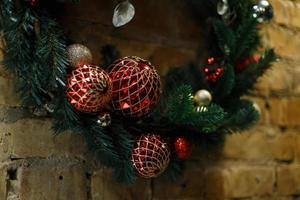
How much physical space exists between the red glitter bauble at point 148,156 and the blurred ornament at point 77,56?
6.5 inches

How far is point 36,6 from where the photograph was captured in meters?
0.80

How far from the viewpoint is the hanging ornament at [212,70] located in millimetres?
1051

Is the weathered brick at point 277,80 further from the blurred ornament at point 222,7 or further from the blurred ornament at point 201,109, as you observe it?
the blurred ornament at point 201,109

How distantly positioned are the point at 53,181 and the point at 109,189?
0.39 feet

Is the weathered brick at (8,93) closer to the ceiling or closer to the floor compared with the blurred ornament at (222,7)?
closer to the floor

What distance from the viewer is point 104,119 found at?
80 centimetres

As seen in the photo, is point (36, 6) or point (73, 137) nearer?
point (36, 6)

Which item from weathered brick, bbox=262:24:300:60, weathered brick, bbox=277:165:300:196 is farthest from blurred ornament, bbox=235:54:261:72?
weathered brick, bbox=277:165:300:196

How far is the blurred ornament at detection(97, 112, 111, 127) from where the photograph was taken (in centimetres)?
80

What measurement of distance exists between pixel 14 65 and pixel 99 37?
0.72 feet

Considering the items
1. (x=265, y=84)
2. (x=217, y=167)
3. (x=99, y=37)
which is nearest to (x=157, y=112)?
(x=99, y=37)

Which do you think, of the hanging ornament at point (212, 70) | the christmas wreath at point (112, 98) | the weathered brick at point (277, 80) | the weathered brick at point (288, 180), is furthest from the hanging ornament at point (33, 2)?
the weathered brick at point (288, 180)

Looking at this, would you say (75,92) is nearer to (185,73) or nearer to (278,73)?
(185,73)

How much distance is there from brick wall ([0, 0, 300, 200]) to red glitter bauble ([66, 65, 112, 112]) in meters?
0.14
